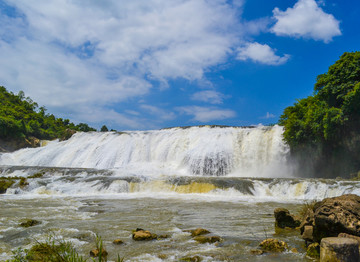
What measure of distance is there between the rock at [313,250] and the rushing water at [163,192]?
15 centimetres

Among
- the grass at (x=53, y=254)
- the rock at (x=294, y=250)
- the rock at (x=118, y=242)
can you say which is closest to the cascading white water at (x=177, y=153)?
the rock at (x=118, y=242)

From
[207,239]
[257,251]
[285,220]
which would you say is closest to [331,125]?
[285,220]

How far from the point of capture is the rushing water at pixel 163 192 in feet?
19.9

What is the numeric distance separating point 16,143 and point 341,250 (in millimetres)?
46056

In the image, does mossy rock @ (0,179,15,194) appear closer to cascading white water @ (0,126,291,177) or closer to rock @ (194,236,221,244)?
cascading white water @ (0,126,291,177)

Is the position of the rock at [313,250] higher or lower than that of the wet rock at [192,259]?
→ higher

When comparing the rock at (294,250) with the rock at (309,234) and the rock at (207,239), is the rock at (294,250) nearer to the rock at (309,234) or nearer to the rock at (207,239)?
the rock at (309,234)

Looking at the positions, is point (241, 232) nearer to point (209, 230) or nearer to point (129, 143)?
point (209, 230)

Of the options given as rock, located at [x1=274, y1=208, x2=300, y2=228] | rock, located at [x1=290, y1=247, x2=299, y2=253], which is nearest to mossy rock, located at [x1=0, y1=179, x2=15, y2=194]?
rock, located at [x1=274, y1=208, x2=300, y2=228]

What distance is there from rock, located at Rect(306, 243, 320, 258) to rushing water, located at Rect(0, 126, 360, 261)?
0.49ft

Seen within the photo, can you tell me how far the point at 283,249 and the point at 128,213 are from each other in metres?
6.00

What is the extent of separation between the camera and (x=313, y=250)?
4969mm

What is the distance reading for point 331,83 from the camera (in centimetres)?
2175

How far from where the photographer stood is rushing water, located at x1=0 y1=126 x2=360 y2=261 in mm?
6059
